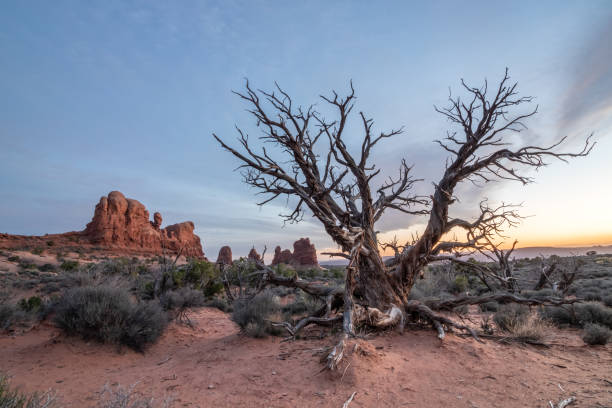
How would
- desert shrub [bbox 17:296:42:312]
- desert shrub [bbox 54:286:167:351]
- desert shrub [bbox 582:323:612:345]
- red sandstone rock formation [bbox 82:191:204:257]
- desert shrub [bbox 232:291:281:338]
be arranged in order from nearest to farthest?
1. desert shrub [bbox 582:323:612:345]
2. desert shrub [bbox 54:286:167:351]
3. desert shrub [bbox 232:291:281:338]
4. desert shrub [bbox 17:296:42:312]
5. red sandstone rock formation [bbox 82:191:204:257]

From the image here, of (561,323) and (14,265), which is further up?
(14,265)

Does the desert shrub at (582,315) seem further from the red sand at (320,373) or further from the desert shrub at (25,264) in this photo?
the desert shrub at (25,264)

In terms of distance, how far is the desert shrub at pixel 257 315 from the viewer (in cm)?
696

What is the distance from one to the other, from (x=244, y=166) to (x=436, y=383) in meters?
5.36

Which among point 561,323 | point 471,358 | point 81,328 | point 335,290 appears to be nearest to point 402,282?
point 335,290

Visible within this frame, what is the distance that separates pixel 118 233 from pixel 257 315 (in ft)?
212

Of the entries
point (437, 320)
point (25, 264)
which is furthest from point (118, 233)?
point (437, 320)

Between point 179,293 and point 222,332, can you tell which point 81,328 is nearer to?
point 222,332

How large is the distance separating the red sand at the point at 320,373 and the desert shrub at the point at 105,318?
24 cm

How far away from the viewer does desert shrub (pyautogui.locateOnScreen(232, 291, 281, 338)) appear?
6.96 meters

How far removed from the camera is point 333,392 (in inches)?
151

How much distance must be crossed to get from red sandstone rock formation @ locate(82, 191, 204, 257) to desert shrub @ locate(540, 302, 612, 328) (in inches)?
2226

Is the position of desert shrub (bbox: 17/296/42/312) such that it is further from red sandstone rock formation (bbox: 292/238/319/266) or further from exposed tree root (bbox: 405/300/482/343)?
red sandstone rock formation (bbox: 292/238/319/266)

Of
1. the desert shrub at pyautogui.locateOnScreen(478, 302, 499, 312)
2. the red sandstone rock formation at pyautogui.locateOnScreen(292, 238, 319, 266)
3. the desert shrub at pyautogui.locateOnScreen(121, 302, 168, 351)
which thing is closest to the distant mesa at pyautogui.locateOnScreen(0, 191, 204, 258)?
the red sandstone rock formation at pyautogui.locateOnScreen(292, 238, 319, 266)
